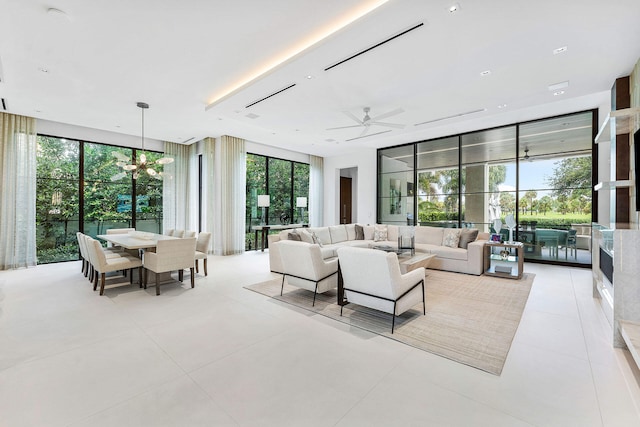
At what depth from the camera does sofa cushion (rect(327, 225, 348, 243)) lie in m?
6.87

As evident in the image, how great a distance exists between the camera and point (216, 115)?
5715 millimetres

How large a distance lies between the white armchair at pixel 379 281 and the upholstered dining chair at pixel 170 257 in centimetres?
262

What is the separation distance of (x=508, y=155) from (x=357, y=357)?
257 inches

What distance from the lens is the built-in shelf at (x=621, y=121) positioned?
10.5ft

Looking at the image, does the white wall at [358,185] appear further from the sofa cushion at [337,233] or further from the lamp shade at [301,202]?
the sofa cushion at [337,233]

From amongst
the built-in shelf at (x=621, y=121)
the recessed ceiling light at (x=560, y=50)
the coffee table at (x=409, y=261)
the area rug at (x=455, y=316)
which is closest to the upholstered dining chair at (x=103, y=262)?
the area rug at (x=455, y=316)

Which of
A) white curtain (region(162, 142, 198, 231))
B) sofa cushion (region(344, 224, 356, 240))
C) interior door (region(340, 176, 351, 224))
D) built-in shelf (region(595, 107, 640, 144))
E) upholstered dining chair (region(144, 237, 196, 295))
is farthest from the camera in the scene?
interior door (region(340, 176, 351, 224))

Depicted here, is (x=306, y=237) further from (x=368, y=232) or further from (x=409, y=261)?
(x=368, y=232)

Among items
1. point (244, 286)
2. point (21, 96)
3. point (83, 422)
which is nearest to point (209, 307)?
point (244, 286)

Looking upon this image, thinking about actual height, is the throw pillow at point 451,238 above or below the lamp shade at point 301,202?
below

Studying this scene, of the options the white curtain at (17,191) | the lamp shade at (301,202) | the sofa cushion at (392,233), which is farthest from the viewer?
the lamp shade at (301,202)

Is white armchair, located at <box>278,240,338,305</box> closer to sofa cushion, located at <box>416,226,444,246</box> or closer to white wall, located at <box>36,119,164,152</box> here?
sofa cushion, located at <box>416,226,444,246</box>

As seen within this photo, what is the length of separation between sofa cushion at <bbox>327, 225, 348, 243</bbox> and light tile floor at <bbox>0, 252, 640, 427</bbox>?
3.46 metres

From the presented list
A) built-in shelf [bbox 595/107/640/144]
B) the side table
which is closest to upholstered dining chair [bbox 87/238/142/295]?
the side table
